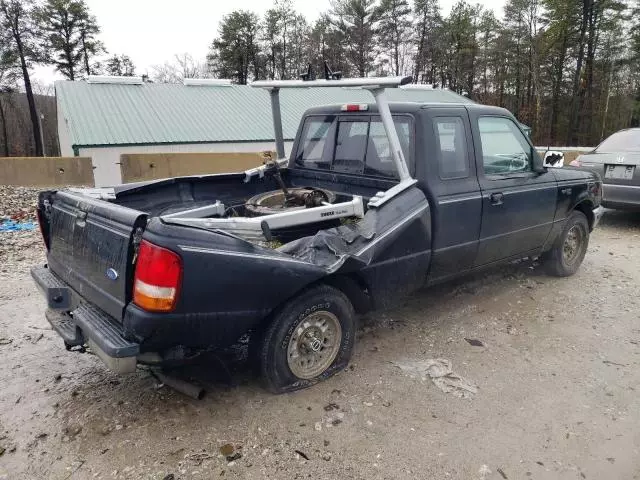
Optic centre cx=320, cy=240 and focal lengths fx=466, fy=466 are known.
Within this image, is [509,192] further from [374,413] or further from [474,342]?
[374,413]

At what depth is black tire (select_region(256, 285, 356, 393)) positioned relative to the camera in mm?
3016

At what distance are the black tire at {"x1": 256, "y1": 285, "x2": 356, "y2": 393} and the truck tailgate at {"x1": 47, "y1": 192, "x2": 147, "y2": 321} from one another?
92cm

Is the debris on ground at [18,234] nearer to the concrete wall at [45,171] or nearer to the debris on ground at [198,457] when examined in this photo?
the concrete wall at [45,171]

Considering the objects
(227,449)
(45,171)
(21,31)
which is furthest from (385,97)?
(21,31)

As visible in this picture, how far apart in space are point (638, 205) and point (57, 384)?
8.51m

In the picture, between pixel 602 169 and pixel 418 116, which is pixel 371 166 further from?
pixel 602 169

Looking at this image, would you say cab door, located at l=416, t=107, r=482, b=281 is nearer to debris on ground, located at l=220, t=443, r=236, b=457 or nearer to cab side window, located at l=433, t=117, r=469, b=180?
cab side window, located at l=433, t=117, r=469, b=180

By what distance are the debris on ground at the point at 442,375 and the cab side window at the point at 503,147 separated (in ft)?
5.84

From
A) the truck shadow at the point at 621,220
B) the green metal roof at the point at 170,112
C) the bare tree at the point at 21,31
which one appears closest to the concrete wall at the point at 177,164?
the truck shadow at the point at 621,220

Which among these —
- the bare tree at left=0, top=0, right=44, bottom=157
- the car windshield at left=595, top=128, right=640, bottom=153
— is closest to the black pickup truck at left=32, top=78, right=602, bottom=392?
the car windshield at left=595, top=128, right=640, bottom=153

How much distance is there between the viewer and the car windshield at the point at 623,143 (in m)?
8.03

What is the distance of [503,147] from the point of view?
176 inches

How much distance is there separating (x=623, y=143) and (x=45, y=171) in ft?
45.5

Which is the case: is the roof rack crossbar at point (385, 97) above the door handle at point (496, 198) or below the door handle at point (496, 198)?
above
